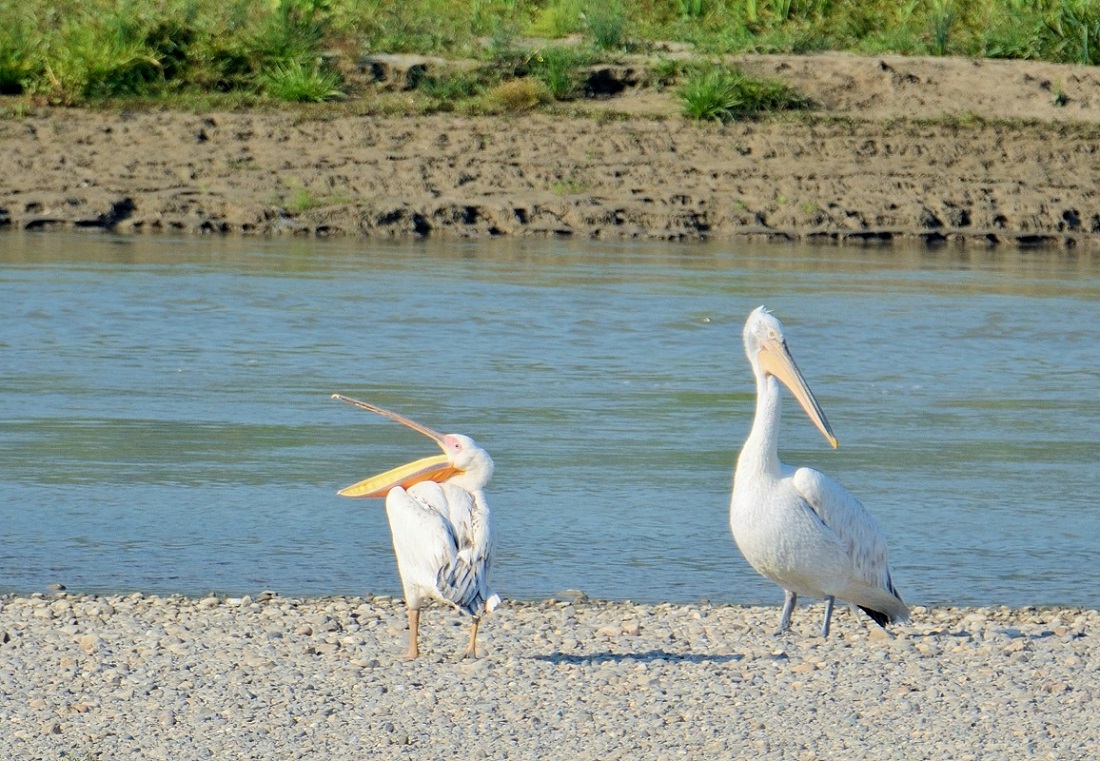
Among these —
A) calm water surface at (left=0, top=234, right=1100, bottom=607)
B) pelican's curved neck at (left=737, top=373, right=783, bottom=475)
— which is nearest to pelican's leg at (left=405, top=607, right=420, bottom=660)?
calm water surface at (left=0, top=234, right=1100, bottom=607)

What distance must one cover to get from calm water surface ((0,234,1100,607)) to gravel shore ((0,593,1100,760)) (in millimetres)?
465

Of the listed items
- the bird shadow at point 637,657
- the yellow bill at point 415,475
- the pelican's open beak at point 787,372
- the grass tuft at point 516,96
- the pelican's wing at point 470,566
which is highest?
the grass tuft at point 516,96

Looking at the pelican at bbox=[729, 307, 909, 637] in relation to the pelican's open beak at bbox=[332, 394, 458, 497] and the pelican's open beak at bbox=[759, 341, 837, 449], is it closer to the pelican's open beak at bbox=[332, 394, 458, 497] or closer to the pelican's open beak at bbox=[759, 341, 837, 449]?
the pelican's open beak at bbox=[759, 341, 837, 449]

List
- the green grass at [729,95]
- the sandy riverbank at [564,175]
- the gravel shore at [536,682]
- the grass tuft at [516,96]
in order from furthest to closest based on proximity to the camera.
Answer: the grass tuft at [516,96] → the green grass at [729,95] → the sandy riverbank at [564,175] → the gravel shore at [536,682]

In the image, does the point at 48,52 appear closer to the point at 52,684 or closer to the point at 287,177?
the point at 287,177

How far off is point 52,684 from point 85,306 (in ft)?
27.1

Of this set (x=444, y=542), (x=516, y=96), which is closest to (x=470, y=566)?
(x=444, y=542)

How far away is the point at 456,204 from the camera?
17.8 meters

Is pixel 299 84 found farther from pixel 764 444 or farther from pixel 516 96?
pixel 764 444

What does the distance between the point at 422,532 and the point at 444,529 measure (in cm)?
7

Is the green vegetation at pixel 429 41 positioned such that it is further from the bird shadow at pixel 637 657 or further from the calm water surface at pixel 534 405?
the bird shadow at pixel 637 657

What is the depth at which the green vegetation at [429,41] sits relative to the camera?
1967cm

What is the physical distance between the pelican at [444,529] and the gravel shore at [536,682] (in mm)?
234

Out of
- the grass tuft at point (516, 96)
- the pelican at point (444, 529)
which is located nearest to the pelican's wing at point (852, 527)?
the pelican at point (444, 529)
